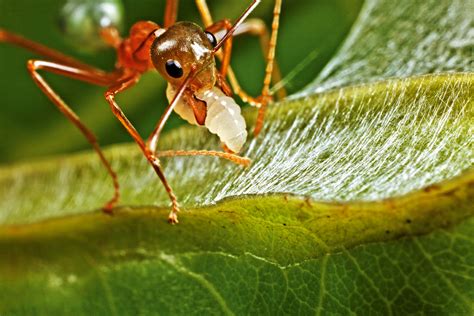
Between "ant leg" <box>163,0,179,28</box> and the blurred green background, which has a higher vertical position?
"ant leg" <box>163,0,179,28</box>

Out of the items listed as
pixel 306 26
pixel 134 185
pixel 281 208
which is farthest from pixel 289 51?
pixel 281 208

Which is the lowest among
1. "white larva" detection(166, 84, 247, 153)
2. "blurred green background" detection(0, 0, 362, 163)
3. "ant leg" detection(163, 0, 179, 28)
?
"blurred green background" detection(0, 0, 362, 163)

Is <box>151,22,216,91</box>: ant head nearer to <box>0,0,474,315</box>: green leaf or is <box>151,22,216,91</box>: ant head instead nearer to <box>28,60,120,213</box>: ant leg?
<box>0,0,474,315</box>: green leaf

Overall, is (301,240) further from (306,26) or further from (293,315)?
(306,26)

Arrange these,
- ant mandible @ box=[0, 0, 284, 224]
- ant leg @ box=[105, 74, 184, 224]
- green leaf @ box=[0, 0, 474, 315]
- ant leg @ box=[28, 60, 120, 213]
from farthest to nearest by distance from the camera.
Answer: ant leg @ box=[28, 60, 120, 213]
ant mandible @ box=[0, 0, 284, 224]
ant leg @ box=[105, 74, 184, 224]
green leaf @ box=[0, 0, 474, 315]

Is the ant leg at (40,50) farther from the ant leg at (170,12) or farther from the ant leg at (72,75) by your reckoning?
the ant leg at (170,12)

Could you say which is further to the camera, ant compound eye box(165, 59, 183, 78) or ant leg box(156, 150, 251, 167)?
ant compound eye box(165, 59, 183, 78)

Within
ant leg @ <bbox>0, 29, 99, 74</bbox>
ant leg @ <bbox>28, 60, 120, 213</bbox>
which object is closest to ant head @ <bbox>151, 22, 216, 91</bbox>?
ant leg @ <bbox>28, 60, 120, 213</bbox>

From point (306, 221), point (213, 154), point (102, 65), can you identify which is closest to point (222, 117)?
point (213, 154)
